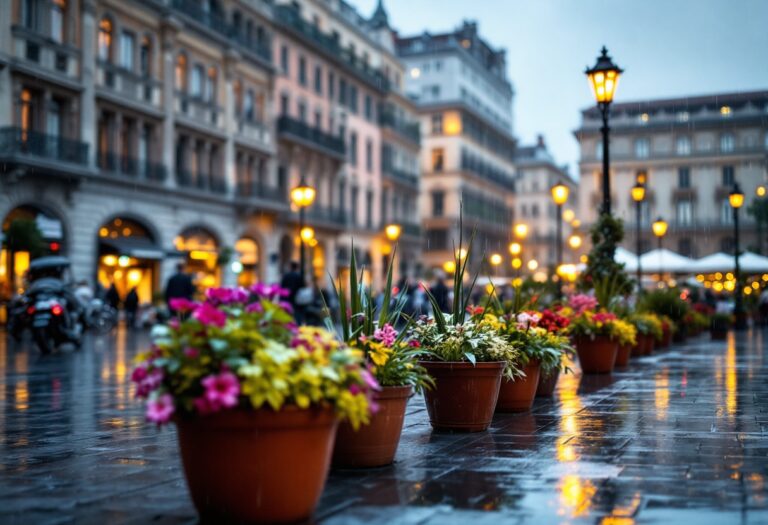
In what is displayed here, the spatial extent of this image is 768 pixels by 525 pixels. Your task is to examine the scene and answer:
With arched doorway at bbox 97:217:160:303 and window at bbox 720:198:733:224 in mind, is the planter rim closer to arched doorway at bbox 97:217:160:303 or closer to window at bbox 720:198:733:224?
arched doorway at bbox 97:217:160:303

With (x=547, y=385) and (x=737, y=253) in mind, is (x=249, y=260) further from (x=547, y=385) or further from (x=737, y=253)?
(x=547, y=385)

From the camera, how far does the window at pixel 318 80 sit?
53.7 metres

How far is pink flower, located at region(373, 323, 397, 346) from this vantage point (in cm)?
670

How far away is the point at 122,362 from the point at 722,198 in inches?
3294

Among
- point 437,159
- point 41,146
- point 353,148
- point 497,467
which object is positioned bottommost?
point 497,467

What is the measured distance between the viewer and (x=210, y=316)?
4.63 metres

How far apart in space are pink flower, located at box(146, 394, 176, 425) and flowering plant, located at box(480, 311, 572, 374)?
4.48 m

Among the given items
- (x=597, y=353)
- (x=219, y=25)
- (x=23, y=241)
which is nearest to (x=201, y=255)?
(x=219, y=25)

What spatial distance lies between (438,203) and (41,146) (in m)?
55.1

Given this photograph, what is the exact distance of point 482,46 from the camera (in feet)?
310

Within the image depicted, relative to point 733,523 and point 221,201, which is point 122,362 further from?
point 221,201

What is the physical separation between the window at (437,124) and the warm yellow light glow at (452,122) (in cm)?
40

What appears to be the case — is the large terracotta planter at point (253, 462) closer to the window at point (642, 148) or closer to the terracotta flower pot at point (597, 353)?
the terracotta flower pot at point (597, 353)

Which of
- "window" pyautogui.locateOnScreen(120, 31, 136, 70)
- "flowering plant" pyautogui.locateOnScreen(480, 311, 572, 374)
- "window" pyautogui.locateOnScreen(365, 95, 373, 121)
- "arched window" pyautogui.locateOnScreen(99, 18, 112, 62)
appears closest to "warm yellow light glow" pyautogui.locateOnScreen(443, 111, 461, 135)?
"window" pyautogui.locateOnScreen(365, 95, 373, 121)
